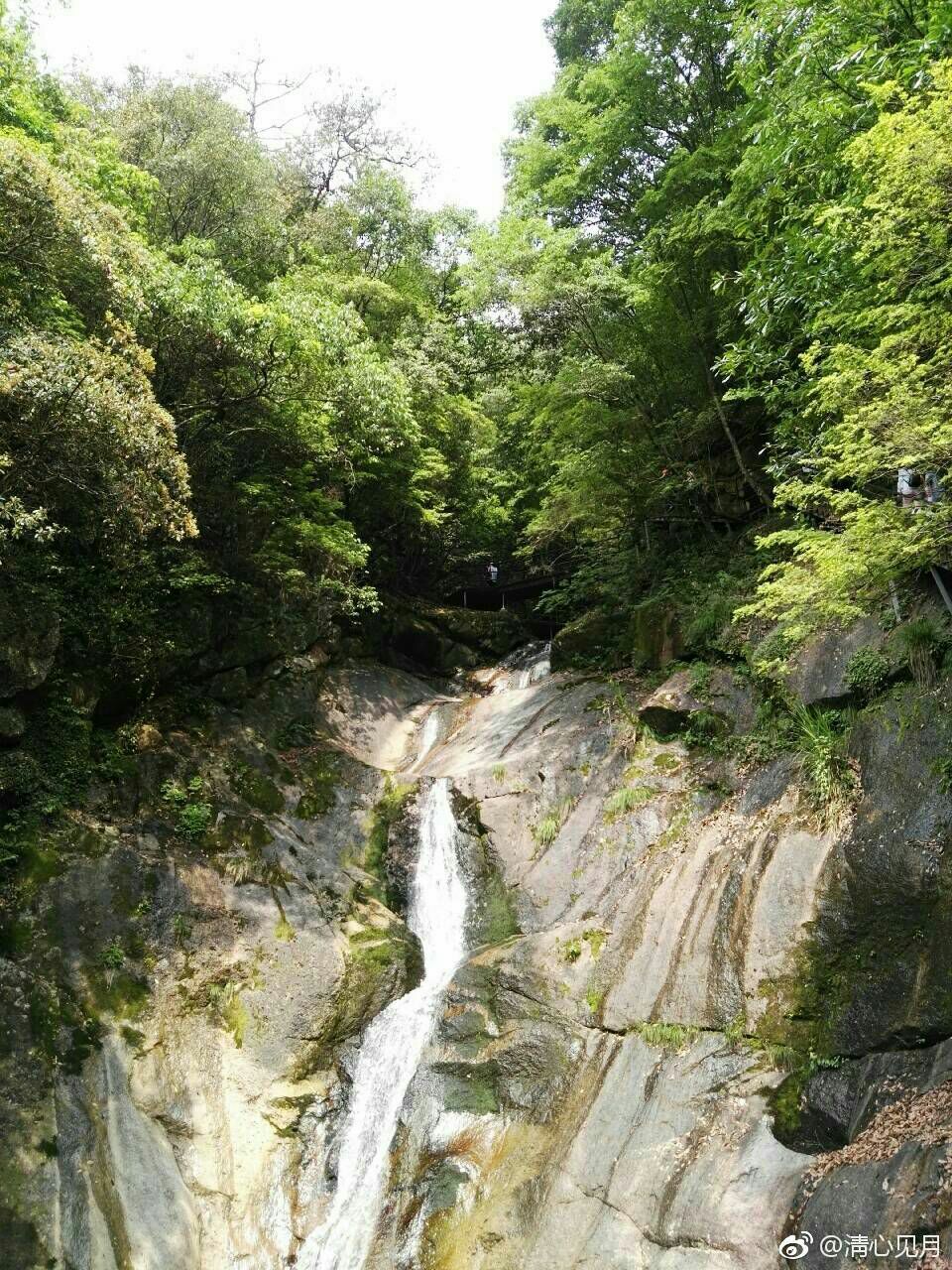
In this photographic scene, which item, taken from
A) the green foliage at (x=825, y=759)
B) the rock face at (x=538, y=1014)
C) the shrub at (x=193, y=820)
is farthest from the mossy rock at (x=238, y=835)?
the green foliage at (x=825, y=759)

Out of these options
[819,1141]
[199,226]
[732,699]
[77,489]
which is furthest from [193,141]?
[819,1141]

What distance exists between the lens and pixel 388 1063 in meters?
10.2

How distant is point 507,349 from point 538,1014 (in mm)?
13634

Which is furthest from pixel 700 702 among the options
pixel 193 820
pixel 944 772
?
pixel 193 820

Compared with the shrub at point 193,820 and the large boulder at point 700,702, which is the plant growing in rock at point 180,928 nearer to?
the shrub at point 193,820

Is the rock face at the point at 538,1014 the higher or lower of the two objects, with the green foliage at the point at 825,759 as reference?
lower

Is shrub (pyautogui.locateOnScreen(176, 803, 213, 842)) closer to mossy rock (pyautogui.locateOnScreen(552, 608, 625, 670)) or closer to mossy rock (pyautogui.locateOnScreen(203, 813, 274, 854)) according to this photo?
mossy rock (pyautogui.locateOnScreen(203, 813, 274, 854))

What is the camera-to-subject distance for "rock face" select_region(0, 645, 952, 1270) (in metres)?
7.03

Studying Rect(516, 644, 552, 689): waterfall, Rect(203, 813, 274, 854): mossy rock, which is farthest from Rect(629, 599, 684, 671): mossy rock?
Rect(203, 813, 274, 854): mossy rock

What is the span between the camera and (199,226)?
63.2 ft

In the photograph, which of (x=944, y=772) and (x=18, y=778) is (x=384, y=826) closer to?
(x=18, y=778)

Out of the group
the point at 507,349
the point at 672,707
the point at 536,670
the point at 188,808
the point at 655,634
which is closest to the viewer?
the point at 188,808

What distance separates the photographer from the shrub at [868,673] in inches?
372

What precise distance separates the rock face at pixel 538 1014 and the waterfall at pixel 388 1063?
0.70 feet
